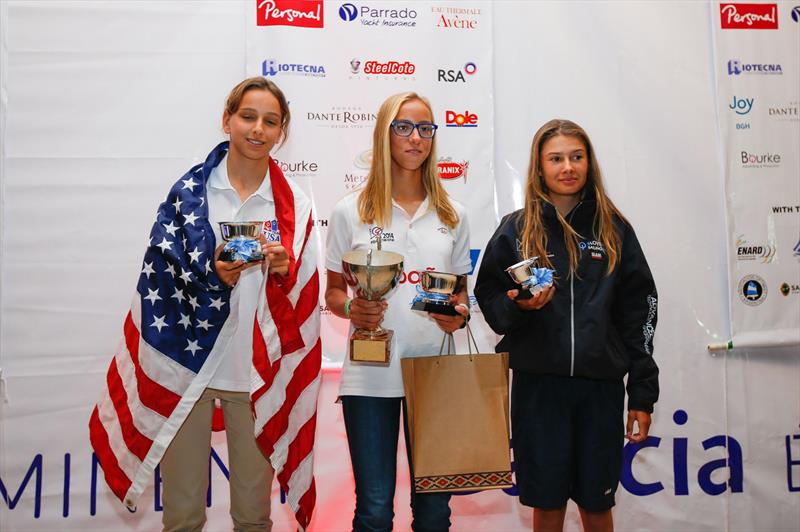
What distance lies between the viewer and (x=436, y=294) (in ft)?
7.13

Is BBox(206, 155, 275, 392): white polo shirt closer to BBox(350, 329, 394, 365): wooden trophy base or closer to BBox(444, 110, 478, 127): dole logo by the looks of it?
BBox(350, 329, 394, 365): wooden trophy base

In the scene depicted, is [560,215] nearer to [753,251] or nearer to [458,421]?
[458,421]

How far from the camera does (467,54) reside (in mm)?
3430

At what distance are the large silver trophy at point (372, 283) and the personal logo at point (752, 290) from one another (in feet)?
7.56

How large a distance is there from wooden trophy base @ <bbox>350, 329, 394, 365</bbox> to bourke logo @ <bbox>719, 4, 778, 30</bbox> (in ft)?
9.28

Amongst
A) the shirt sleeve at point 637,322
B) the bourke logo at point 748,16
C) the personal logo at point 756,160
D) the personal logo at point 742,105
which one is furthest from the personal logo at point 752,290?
the shirt sleeve at point 637,322

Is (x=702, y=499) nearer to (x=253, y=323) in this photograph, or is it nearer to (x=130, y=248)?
(x=253, y=323)

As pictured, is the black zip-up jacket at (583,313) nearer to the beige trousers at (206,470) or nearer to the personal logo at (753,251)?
the beige trousers at (206,470)

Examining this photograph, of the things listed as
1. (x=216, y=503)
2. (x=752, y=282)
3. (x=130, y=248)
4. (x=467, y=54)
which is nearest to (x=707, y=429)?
(x=752, y=282)

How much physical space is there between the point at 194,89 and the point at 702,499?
3401 millimetres

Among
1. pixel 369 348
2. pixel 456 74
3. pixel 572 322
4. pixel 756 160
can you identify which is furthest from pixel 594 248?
pixel 756 160

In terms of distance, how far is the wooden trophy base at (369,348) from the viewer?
2.13 meters

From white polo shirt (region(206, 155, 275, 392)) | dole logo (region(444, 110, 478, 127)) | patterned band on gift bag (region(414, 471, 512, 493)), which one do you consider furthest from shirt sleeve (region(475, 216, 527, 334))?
dole logo (region(444, 110, 478, 127))

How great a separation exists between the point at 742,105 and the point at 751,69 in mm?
207
